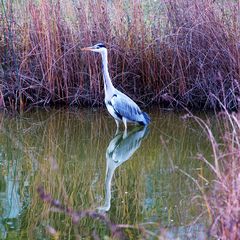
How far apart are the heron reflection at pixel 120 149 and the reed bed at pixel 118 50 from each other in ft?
2.28

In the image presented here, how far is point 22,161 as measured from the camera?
5.90 meters

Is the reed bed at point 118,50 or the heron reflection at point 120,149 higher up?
the reed bed at point 118,50

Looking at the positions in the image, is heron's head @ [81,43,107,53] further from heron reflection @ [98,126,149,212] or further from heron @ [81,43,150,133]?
heron reflection @ [98,126,149,212]

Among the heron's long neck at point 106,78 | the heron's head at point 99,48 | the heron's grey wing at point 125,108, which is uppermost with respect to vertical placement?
the heron's head at point 99,48

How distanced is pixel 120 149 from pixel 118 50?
1.98m

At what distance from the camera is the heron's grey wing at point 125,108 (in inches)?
288

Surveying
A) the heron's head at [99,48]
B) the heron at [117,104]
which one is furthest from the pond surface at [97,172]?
the heron's head at [99,48]

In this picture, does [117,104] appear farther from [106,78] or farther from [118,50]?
[118,50]

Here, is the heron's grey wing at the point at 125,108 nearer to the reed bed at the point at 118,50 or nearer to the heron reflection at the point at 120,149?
the heron reflection at the point at 120,149

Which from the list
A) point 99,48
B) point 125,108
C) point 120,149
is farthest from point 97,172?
point 99,48

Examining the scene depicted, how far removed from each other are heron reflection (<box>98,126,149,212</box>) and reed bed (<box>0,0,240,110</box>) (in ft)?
2.28

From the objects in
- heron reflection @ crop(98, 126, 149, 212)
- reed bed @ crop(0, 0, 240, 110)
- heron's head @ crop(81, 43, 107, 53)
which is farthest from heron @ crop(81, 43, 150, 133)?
reed bed @ crop(0, 0, 240, 110)

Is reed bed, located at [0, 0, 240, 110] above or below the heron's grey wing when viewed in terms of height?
above

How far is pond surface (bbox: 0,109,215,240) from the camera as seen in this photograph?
4.21 metres
